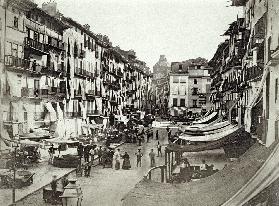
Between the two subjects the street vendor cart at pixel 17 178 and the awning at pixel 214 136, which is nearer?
the street vendor cart at pixel 17 178

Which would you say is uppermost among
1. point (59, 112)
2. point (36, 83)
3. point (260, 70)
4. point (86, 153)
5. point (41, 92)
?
point (260, 70)

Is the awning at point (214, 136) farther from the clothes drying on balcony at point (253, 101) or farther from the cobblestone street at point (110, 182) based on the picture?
the clothes drying on balcony at point (253, 101)

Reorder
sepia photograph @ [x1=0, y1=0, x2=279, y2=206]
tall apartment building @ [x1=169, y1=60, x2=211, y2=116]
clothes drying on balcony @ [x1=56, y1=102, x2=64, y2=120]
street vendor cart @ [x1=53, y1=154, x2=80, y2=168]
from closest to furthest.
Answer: sepia photograph @ [x1=0, y1=0, x2=279, y2=206], clothes drying on balcony @ [x1=56, y1=102, x2=64, y2=120], street vendor cart @ [x1=53, y1=154, x2=80, y2=168], tall apartment building @ [x1=169, y1=60, x2=211, y2=116]

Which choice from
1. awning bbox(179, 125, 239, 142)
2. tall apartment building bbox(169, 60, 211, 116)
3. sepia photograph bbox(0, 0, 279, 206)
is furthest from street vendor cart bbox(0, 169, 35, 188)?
tall apartment building bbox(169, 60, 211, 116)

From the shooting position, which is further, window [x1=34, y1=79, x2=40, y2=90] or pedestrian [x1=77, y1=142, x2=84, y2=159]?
pedestrian [x1=77, y1=142, x2=84, y2=159]

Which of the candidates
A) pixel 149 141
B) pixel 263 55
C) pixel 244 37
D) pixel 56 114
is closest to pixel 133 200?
pixel 263 55

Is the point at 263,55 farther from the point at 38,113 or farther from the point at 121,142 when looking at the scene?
the point at 121,142

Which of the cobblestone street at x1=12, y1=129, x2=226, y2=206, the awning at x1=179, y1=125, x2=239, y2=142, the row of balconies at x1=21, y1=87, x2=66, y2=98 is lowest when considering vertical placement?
the cobblestone street at x1=12, y1=129, x2=226, y2=206

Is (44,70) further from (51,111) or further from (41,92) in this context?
(51,111)

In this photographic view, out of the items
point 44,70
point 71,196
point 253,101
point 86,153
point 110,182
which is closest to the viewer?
point 71,196

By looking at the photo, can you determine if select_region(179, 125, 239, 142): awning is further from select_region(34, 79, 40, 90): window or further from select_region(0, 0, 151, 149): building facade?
select_region(34, 79, 40, 90): window

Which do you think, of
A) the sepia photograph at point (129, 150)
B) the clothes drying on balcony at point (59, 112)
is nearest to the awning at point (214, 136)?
the sepia photograph at point (129, 150)

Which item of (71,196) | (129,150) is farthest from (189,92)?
(71,196)

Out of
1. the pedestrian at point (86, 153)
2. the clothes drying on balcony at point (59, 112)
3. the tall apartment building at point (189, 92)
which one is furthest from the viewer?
the tall apartment building at point (189, 92)
